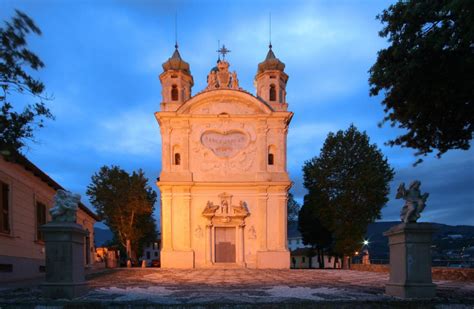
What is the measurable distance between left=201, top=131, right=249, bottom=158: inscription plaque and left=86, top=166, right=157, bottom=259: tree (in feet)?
38.1

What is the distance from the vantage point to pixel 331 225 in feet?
127

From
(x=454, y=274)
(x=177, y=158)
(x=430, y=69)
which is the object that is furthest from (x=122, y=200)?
(x=430, y=69)

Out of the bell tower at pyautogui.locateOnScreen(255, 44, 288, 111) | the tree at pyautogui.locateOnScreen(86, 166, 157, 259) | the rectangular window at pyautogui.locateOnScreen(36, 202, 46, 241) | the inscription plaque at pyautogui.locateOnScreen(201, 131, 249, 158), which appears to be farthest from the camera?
the tree at pyautogui.locateOnScreen(86, 166, 157, 259)

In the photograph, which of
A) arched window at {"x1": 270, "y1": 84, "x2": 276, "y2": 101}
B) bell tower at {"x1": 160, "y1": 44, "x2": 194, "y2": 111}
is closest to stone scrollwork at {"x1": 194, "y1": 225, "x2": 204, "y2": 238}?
bell tower at {"x1": 160, "y1": 44, "x2": 194, "y2": 111}

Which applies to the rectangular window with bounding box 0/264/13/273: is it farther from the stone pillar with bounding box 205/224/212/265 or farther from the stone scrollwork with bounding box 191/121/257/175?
the stone scrollwork with bounding box 191/121/257/175

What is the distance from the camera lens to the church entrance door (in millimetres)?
35719

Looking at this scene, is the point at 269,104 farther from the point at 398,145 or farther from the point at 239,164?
the point at 398,145

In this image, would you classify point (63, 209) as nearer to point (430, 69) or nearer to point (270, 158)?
point (430, 69)

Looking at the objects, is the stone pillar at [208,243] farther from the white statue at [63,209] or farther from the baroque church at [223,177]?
the white statue at [63,209]

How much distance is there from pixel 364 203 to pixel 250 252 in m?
9.57

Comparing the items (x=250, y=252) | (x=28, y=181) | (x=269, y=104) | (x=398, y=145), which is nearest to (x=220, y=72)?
(x=269, y=104)

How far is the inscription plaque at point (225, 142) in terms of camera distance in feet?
121

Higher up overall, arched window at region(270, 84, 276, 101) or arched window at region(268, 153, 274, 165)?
arched window at region(270, 84, 276, 101)

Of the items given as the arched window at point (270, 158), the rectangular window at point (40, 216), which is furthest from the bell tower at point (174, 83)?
the rectangular window at point (40, 216)
